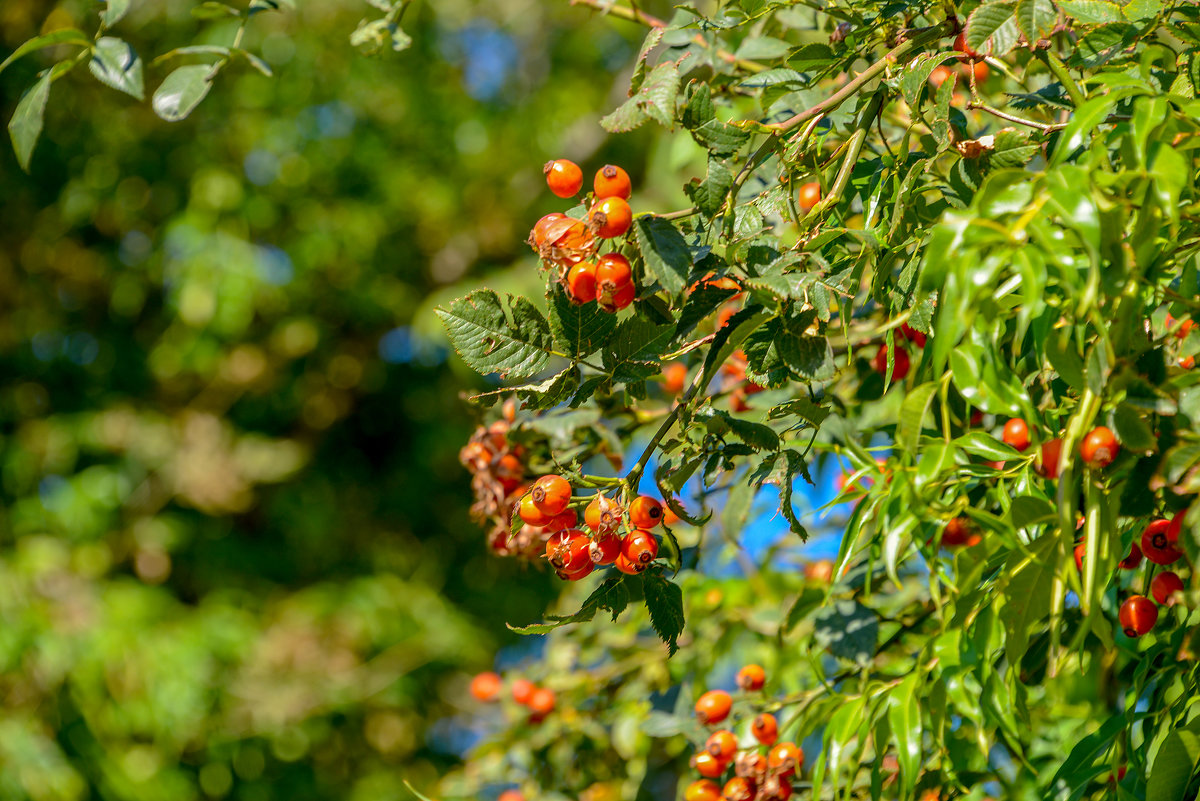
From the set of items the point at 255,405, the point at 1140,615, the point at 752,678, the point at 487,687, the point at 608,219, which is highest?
the point at 608,219

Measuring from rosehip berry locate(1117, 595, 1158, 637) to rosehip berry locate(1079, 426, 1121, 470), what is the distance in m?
0.23

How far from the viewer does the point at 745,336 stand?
1.75ft

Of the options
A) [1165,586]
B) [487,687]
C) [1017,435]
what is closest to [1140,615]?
[1165,586]

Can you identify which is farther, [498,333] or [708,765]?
[708,765]

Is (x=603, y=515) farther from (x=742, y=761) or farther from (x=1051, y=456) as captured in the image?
(x=742, y=761)

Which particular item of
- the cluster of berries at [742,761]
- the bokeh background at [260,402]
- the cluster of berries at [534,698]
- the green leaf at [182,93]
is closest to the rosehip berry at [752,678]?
the cluster of berries at [742,761]

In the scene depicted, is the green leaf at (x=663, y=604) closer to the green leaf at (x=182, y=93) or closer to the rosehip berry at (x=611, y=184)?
the rosehip berry at (x=611, y=184)

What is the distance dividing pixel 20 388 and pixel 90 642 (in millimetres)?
858

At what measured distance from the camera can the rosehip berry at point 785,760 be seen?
0.75 meters

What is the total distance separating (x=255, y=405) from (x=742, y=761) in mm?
2513

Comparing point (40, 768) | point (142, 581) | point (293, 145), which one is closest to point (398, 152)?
point (293, 145)

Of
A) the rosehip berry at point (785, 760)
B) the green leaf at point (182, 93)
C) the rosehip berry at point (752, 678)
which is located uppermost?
the green leaf at point (182, 93)

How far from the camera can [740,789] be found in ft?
2.46

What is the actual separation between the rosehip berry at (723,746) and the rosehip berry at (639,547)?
32cm
